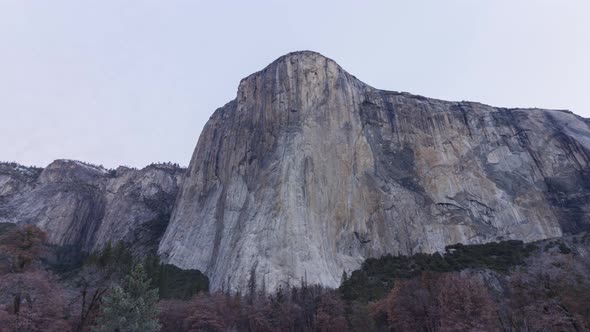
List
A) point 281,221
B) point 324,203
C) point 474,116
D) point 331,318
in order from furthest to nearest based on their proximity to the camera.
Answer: point 474,116 → point 324,203 → point 281,221 → point 331,318

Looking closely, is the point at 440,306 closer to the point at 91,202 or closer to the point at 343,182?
the point at 343,182

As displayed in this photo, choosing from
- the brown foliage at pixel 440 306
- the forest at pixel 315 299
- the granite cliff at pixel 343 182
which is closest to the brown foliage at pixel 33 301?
the forest at pixel 315 299

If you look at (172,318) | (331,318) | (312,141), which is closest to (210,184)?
(312,141)

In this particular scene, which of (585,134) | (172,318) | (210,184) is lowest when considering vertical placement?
(172,318)

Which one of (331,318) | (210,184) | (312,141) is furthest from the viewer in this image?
(210,184)

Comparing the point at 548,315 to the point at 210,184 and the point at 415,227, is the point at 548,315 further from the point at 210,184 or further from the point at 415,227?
the point at 210,184

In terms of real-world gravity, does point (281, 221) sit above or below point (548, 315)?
above

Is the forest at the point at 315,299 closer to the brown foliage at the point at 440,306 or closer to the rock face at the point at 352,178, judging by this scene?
the brown foliage at the point at 440,306

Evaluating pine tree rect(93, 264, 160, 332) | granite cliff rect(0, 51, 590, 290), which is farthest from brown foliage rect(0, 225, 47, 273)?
granite cliff rect(0, 51, 590, 290)

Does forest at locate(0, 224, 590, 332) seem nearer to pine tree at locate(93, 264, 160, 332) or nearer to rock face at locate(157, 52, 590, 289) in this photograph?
pine tree at locate(93, 264, 160, 332)
